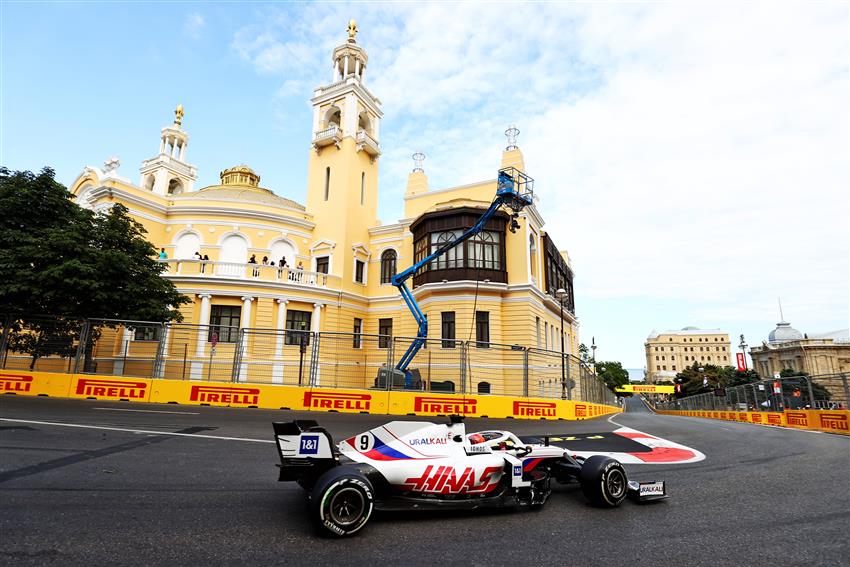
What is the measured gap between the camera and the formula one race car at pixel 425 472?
400 cm

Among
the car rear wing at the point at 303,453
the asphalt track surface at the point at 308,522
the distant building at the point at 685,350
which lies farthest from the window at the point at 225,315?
the distant building at the point at 685,350

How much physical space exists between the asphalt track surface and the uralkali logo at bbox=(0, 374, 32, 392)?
28.8 feet

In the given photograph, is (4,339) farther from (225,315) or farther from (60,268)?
(225,315)

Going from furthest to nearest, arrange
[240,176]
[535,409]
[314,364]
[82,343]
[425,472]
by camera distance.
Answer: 1. [240,176]
2. [535,409]
3. [82,343]
4. [314,364]
5. [425,472]

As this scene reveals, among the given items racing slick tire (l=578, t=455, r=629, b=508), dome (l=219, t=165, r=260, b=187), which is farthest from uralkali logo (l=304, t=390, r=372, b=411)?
dome (l=219, t=165, r=260, b=187)

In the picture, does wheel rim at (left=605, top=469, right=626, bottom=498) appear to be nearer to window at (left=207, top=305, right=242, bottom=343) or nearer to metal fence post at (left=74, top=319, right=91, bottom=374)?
metal fence post at (left=74, top=319, right=91, bottom=374)

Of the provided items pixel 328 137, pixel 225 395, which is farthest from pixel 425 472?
pixel 328 137

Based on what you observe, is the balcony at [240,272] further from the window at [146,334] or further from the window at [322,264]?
the window at [146,334]

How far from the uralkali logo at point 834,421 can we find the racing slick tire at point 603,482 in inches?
583

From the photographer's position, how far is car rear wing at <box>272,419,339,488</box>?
4.27m

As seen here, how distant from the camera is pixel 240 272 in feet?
93.9

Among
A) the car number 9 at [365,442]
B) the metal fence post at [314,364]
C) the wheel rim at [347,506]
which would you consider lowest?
the wheel rim at [347,506]

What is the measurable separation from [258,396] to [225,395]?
1.07 meters

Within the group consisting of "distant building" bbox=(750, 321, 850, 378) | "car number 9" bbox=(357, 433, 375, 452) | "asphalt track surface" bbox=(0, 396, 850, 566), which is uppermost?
"distant building" bbox=(750, 321, 850, 378)
